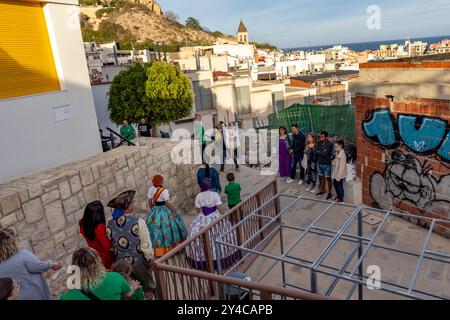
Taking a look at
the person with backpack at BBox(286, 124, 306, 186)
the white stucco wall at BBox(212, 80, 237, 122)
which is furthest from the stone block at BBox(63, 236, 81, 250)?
the white stucco wall at BBox(212, 80, 237, 122)

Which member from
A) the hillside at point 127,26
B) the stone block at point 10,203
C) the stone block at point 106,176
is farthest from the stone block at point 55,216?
the hillside at point 127,26

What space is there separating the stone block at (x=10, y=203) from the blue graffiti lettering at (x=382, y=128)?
21.8 feet

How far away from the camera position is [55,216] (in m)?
5.72

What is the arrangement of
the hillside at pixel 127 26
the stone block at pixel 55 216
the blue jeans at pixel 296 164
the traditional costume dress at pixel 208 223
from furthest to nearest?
the hillside at pixel 127 26 < the blue jeans at pixel 296 164 < the stone block at pixel 55 216 < the traditional costume dress at pixel 208 223

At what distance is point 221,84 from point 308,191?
22251 millimetres

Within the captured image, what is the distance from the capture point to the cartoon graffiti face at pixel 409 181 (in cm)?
661

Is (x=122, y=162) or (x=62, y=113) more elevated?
(x=62, y=113)

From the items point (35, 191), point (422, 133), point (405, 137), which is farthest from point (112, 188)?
point (422, 133)

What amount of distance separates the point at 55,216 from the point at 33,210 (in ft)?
1.45

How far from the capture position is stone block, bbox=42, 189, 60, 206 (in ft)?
18.1

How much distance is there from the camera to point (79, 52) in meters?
8.89

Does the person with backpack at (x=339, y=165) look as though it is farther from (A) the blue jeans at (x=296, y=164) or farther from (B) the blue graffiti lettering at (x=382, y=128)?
(A) the blue jeans at (x=296, y=164)

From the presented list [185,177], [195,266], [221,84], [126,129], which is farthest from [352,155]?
[221,84]

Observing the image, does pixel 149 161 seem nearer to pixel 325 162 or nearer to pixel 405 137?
pixel 325 162
